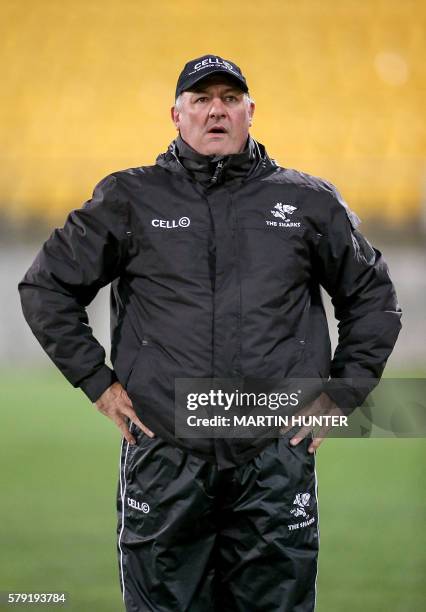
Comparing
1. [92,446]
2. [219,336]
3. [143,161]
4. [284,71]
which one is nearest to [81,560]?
[92,446]

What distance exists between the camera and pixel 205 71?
1.88 meters

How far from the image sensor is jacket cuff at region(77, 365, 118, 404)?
1866 millimetres

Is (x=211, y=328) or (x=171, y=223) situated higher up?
(x=171, y=223)

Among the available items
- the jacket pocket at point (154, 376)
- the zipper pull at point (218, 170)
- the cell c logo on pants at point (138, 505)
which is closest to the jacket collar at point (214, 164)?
the zipper pull at point (218, 170)

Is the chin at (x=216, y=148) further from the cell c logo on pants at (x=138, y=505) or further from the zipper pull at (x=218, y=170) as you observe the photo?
the cell c logo on pants at (x=138, y=505)

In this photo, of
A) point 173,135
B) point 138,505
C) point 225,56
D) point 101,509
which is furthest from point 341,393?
point 173,135

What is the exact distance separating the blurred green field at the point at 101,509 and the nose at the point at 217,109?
4.21 feet

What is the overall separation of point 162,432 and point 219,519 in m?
0.20

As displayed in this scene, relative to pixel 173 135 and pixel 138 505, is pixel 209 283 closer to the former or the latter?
pixel 138 505

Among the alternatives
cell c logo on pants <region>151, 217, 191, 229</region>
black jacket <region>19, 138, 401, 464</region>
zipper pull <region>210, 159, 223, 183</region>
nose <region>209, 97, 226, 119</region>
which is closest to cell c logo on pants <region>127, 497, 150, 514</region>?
black jacket <region>19, 138, 401, 464</region>

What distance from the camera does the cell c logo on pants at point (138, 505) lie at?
72.8 inches

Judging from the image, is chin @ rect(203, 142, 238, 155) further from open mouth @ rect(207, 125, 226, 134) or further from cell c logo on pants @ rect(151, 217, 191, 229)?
cell c logo on pants @ rect(151, 217, 191, 229)

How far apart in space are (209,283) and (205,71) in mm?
416

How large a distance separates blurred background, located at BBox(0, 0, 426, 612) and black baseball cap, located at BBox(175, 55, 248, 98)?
3.71ft
